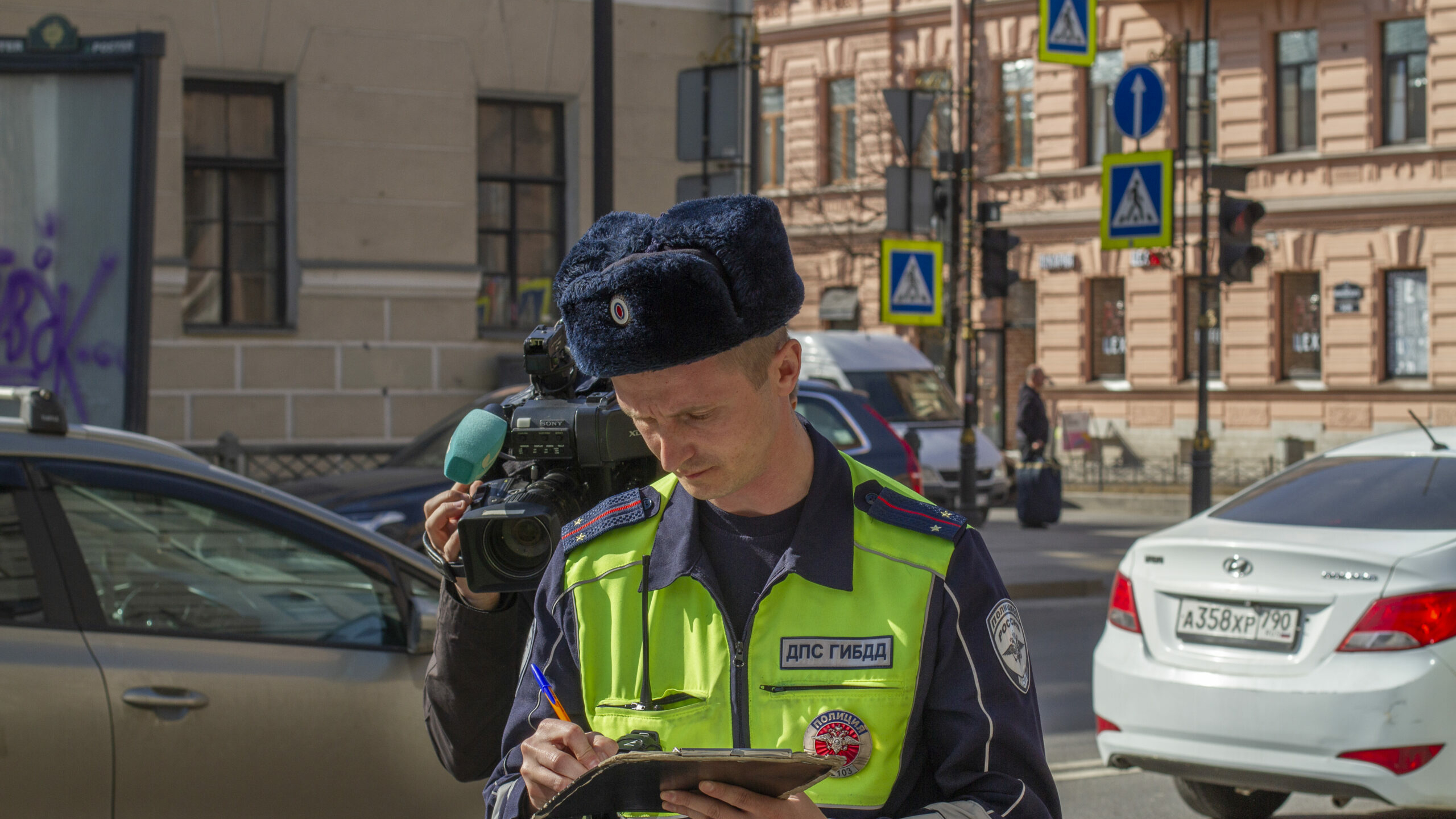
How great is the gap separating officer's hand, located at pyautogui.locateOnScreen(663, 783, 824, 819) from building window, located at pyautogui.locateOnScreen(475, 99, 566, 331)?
11.3 metres

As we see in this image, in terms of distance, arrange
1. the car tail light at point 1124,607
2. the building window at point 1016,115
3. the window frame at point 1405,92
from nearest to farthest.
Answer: the car tail light at point 1124,607 < the window frame at point 1405,92 < the building window at point 1016,115

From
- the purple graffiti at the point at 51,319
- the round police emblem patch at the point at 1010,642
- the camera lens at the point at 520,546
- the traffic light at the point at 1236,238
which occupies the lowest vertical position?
the round police emblem patch at the point at 1010,642

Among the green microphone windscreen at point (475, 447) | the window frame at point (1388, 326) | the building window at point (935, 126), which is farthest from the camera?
the building window at point (935, 126)

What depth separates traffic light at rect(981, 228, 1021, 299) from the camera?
53.6 ft

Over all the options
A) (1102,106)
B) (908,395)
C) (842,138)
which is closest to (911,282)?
(908,395)

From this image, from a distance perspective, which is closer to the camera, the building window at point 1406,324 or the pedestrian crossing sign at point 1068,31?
the pedestrian crossing sign at point 1068,31

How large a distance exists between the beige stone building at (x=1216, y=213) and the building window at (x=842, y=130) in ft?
0.61

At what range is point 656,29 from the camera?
13.4 m

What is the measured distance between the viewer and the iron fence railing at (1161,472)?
23.7 meters

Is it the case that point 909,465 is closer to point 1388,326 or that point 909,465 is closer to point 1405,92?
point 1388,326

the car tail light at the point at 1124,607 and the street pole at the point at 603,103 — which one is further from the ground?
the street pole at the point at 603,103

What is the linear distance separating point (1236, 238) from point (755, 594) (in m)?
13.9

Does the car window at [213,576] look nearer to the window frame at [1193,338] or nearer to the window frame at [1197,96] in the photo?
the window frame at [1193,338]

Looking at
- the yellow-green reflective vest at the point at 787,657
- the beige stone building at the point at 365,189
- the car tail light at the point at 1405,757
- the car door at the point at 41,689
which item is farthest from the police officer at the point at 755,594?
the beige stone building at the point at 365,189
